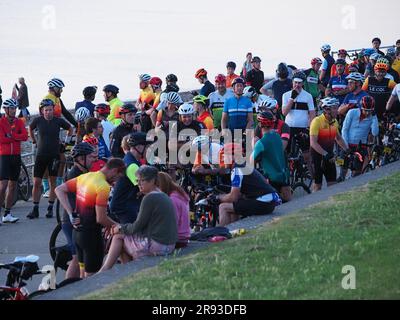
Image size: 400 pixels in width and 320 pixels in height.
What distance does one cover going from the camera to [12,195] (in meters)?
20.3

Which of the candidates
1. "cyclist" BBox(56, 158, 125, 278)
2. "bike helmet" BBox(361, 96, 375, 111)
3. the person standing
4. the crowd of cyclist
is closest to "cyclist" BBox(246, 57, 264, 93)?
the crowd of cyclist

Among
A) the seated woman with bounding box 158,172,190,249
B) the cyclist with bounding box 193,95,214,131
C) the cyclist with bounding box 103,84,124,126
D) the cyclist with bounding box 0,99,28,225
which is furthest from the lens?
the cyclist with bounding box 103,84,124,126

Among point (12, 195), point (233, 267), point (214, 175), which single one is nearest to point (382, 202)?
point (214, 175)

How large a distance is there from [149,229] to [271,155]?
413 centimetres

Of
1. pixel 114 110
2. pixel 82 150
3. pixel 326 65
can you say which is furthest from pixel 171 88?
pixel 82 150

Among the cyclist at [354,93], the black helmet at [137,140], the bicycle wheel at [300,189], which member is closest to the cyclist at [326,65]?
the cyclist at [354,93]

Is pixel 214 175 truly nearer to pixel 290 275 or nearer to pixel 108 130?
pixel 108 130

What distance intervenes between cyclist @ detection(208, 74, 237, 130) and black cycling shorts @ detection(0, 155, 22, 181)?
4.41 metres

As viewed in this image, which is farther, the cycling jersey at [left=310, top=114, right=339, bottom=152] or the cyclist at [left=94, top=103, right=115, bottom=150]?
the cyclist at [left=94, top=103, right=115, bottom=150]

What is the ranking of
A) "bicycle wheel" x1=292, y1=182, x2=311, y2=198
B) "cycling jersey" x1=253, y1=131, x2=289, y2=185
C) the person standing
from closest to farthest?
"cycling jersey" x1=253, y1=131, x2=289, y2=185 < "bicycle wheel" x1=292, y1=182, x2=311, y2=198 < the person standing

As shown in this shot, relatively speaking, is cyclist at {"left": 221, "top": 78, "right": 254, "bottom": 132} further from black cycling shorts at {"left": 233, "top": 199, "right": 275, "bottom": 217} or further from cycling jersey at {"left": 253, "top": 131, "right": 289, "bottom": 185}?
black cycling shorts at {"left": 233, "top": 199, "right": 275, "bottom": 217}

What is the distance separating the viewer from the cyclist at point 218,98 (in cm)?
2317

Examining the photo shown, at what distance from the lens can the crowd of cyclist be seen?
14.0m

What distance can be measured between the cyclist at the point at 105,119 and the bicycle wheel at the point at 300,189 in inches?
124
